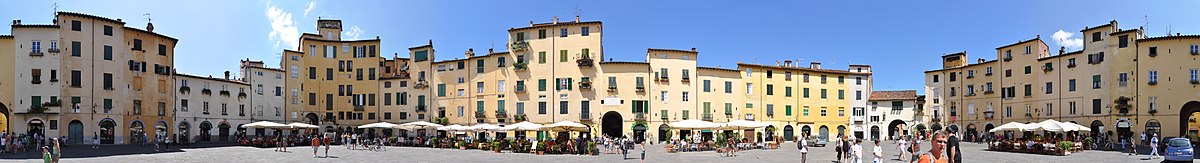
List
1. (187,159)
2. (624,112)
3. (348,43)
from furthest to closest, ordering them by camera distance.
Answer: (348,43) → (624,112) → (187,159)

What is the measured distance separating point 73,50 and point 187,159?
67.0ft

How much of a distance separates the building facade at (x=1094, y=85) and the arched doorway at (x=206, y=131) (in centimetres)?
5235

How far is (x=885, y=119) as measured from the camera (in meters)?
69.2

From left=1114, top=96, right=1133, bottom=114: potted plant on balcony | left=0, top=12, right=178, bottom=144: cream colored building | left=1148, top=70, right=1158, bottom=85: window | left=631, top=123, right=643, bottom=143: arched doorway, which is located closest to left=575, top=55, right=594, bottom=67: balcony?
left=631, top=123, right=643, bottom=143: arched doorway

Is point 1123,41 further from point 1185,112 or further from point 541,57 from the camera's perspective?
point 541,57

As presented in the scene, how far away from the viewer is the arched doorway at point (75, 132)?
49656mm

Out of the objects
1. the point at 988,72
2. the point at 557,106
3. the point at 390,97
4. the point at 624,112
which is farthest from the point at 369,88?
the point at 988,72

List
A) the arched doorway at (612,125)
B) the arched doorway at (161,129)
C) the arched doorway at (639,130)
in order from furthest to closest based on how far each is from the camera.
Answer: the arched doorway at (612,125) → the arched doorway at (639,130) → the arched doorway at (161,129)

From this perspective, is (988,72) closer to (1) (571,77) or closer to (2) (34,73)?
(1) (571,77)

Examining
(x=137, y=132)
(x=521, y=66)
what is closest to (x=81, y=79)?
(x=137, y=132)

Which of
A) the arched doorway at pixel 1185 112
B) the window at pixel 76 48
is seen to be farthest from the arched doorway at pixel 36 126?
the arched doorway at pixel 1185 112

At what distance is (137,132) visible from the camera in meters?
53.6

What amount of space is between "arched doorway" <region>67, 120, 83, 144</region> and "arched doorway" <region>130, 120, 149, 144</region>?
322 cm

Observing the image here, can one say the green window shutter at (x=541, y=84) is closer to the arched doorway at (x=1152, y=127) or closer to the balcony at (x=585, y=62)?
the balcony at (x=585, y=62)
